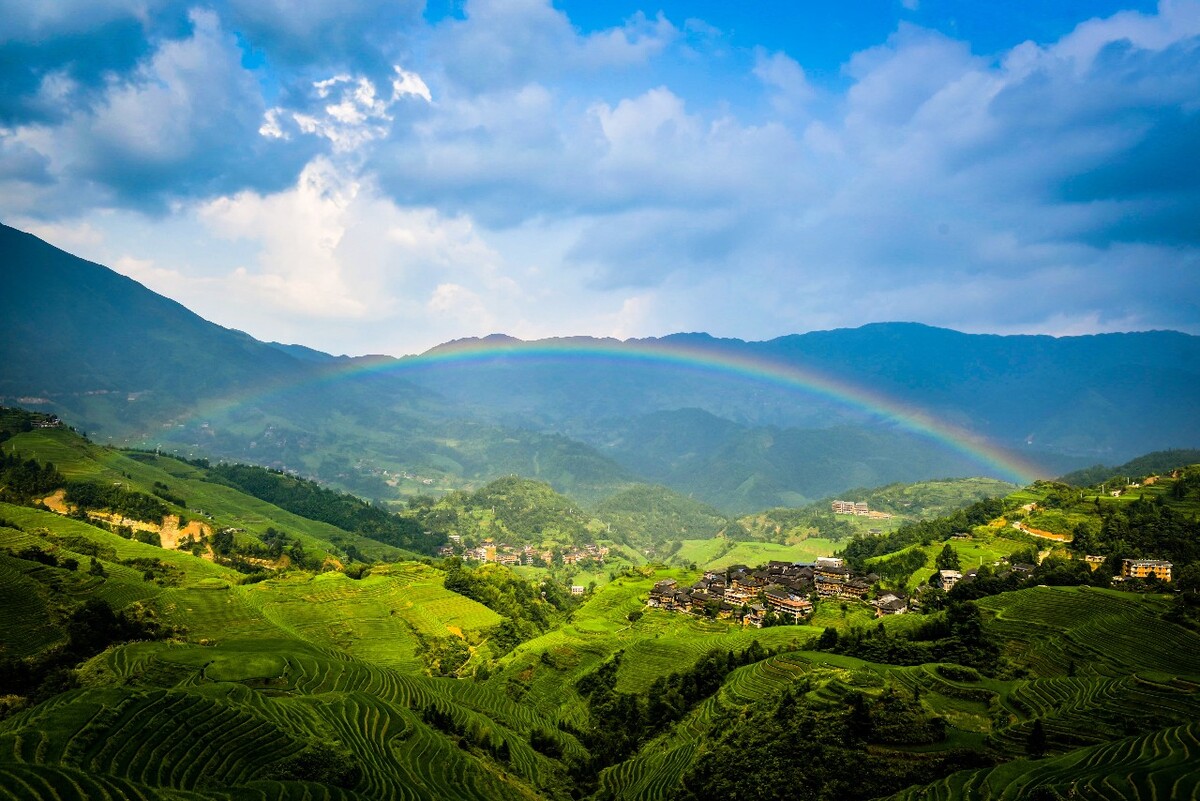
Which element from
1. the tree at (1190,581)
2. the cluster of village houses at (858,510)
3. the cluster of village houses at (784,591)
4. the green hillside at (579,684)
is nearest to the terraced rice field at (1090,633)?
the green hillside at (579,684)

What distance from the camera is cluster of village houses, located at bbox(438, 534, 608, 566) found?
12838 centimetres

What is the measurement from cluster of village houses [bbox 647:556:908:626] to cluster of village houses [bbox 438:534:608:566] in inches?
2802

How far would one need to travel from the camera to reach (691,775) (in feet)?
84.8

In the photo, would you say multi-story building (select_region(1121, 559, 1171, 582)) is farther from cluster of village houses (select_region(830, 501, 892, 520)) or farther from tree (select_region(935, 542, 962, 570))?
cluster of village houses (select_region(830, 501, 892, 520))

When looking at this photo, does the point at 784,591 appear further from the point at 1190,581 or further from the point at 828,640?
→ the point at 1190,581

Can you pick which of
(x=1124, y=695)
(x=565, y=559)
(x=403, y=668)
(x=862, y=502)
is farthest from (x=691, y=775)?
(x=862, y=502)

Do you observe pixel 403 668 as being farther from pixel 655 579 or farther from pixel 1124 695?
pixel 1124 695

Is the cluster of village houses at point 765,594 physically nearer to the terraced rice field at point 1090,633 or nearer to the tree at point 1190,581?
the terraced rice field at point 1090,633

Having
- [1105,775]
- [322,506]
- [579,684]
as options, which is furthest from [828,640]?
[322,506]

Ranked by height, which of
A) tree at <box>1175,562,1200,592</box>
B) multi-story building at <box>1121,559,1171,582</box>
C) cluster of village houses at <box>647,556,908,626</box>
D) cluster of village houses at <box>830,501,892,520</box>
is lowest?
cluster of village houses at <box>830,501,892,520</box>

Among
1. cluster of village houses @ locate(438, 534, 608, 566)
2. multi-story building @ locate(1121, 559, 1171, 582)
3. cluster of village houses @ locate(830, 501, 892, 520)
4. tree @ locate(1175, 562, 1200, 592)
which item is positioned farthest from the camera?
cluster of village houses @ locate(830, 501, 892, 520)

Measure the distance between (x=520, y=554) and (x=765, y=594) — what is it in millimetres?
87284

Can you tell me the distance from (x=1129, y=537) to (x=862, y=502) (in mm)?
122173

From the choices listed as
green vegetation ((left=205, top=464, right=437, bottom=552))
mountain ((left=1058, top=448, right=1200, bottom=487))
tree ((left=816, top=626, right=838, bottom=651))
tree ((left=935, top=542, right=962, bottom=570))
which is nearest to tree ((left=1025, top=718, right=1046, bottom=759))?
tree ((left=816, top=626, right=838, bottom=651))
